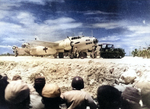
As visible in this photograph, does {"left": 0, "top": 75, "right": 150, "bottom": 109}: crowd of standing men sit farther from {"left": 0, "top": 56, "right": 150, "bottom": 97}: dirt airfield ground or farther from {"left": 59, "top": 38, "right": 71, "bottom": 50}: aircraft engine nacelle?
{"left": 59, "top": 38, "right": 71, "bottom": 50}: aircraft engine nacelle

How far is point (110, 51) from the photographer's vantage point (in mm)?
3318

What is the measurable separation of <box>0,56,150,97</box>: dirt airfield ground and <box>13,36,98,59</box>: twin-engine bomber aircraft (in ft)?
0.32

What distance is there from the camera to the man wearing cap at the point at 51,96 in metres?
2.19

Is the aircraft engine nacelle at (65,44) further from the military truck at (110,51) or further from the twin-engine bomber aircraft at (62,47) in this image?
the military truck at (110,51)

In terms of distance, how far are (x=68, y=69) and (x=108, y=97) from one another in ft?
3.70

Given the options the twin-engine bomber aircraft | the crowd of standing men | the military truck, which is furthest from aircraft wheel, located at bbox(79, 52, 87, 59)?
the crowd of standing men

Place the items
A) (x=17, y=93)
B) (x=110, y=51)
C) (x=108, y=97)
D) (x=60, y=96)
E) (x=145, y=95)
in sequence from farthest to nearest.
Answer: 1. (x=110, y=51)
2. (x=145, y=95)
3. (x=108, y=97)
4. (x=60, y=96)
5. (x=17, y=93)

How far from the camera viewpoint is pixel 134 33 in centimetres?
322

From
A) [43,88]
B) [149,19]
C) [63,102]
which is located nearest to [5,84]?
[43,88]

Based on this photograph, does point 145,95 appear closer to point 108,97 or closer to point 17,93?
point 108,97

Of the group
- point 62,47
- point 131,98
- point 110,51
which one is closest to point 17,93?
point 131,98

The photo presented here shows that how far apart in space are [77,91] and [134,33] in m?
1.40

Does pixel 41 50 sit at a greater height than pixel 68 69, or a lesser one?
greater

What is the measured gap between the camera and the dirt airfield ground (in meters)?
3.25
